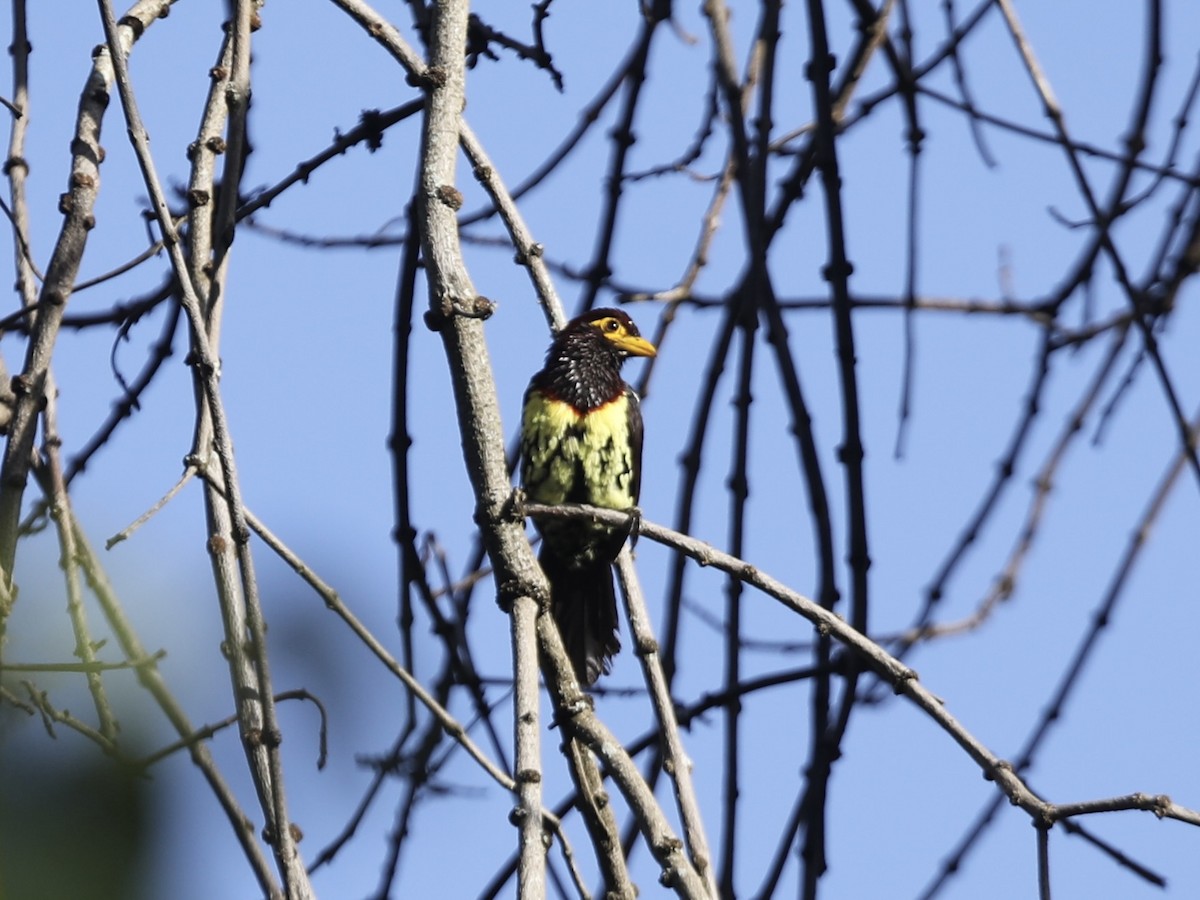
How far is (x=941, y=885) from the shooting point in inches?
125

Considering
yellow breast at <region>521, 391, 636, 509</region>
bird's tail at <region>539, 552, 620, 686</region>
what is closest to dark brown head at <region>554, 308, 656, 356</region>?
yellow breast at <region>521, 391, 636, 509</region>

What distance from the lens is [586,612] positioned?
15.8 ft

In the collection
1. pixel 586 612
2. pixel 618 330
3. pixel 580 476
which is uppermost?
pixel 618 330

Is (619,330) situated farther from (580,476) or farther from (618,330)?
(580,476)

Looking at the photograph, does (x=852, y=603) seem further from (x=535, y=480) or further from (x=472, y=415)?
(x=535, y=480)

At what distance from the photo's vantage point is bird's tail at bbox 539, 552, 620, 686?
184 inches

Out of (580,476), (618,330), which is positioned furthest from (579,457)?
(618,330)

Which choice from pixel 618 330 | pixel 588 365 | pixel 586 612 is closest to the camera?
pixel 586 612

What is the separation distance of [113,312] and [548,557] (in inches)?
69.9

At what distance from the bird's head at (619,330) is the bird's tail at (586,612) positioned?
86 cm

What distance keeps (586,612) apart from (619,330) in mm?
1155

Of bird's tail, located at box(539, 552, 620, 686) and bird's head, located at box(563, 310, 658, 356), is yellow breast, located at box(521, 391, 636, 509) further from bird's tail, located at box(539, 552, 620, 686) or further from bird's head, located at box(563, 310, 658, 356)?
bird's head, located at box(563, 310, 658, 356)

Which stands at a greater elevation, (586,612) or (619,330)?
(619,330)

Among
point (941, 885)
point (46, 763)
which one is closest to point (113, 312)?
point (941, 885)
